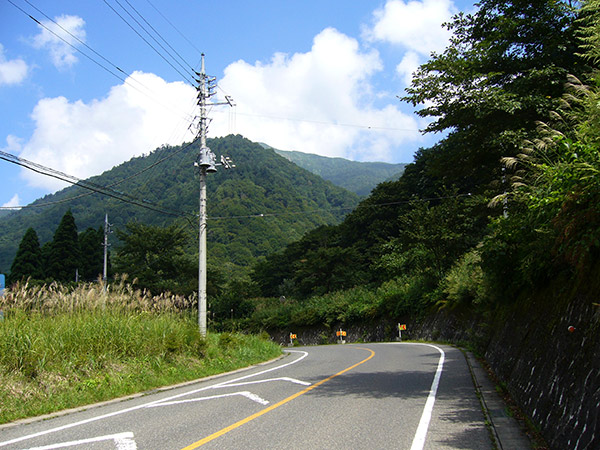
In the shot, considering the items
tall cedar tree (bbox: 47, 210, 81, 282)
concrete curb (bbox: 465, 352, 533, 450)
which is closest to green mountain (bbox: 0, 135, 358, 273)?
tall cedar tree (bbox: 47, 210, 81, 282)

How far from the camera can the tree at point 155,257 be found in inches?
2063

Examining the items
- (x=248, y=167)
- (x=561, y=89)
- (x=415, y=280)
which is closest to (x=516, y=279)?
(x=561, y=89)

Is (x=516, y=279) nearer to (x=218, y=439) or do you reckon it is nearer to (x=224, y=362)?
(x=218, y=439)

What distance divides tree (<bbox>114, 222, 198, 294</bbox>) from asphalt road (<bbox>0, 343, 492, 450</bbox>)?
44192 mm

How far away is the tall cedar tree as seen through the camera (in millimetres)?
58250

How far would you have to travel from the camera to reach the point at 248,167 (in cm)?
14125

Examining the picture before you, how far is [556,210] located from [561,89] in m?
8.09

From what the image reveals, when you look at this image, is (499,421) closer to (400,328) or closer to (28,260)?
(400,328)

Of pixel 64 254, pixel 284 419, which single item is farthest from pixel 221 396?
pixel 64 254

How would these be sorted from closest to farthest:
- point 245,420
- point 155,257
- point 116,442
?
point 116,442 → point 245,420 → point 155,257

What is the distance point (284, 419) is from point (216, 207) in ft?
314

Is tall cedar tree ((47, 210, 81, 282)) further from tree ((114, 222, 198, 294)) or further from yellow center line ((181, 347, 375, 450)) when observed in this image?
yellow center line ((181, 347, 375, 450))

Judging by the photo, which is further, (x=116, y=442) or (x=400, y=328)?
(x=400, y=328)

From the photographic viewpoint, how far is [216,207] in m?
99.7
